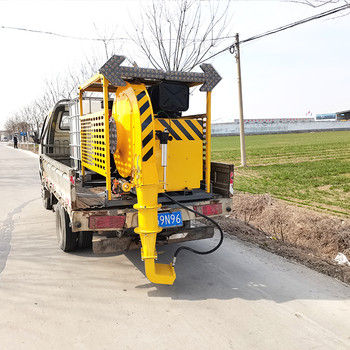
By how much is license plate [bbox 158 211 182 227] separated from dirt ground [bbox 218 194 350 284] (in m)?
1.95

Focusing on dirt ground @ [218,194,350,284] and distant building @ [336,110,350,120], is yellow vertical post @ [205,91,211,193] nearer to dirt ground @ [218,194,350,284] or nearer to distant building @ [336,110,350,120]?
dirt ground @ [218,194,350,284]

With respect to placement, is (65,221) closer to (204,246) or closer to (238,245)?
(204,246)

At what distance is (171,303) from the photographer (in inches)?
154

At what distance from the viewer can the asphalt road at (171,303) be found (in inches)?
126

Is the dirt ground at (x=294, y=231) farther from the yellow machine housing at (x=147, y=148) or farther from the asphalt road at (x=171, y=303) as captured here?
the yellow machine housing at (x=147, y=148)

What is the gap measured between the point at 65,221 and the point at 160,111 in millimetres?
2222

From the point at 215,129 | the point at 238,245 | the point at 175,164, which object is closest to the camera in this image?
the point at 175,164

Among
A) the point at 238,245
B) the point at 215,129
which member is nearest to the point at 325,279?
the point at 238,245

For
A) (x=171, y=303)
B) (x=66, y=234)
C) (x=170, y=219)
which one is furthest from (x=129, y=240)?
(x=66, y=234)

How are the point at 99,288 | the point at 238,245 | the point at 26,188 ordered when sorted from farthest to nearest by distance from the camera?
the point at 26,188 < the point at 238,245 < the point at 99,288

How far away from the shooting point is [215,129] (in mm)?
75125

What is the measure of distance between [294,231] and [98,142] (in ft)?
13.5

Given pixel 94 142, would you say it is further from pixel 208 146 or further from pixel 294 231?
pixel 294 231

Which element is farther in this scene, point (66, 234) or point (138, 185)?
point (66, 234)
